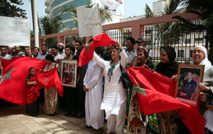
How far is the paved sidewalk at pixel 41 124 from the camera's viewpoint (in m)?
3.78

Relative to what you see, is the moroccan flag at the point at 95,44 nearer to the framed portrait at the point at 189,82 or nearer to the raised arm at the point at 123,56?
the raised arm at the point at 123,56

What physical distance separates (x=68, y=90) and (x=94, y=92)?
123 cm

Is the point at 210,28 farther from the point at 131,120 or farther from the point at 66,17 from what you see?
the point at 66,17

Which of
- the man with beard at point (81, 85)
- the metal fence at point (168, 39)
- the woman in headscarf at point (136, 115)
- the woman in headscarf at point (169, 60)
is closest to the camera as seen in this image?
the woman in headscarf at point (169, 60)

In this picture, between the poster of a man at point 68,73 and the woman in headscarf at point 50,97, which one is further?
the woman in headscarf at point 50,97

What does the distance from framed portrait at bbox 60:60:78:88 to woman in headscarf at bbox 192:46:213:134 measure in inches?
112

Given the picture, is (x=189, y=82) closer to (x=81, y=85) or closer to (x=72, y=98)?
(x=81, y=85)

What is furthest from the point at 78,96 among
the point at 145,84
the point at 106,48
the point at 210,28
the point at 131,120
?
the point at 210,28

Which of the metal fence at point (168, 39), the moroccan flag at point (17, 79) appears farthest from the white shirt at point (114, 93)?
the moroccan flag at point (17, 79)

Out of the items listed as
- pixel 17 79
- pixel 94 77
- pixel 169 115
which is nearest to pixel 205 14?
pixel 169 115

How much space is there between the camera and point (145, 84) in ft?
9.35

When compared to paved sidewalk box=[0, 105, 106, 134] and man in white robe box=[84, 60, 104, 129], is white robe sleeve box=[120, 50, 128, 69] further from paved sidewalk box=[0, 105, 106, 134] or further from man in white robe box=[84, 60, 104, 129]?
paved sidewalk box=[0, 105, 106, 134]

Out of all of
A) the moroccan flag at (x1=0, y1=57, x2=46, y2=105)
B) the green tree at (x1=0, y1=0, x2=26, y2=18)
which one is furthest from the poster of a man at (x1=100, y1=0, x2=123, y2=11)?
the moroccan flag at (x1=0, y1=57, x2=46, y2=105)

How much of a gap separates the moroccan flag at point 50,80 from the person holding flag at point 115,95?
1724 mm
